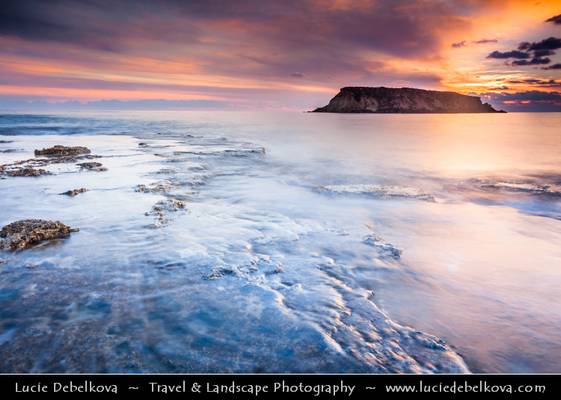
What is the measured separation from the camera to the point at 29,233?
19.6ft

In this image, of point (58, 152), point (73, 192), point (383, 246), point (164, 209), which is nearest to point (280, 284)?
point (383, 246)

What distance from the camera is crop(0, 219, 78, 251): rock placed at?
18.7 feet

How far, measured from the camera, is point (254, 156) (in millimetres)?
19812

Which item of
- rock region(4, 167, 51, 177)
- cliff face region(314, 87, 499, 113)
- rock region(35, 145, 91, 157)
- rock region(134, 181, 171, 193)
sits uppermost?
cliff face region(314, 87, 499, 113)

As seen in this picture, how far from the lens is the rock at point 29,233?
18.7ft

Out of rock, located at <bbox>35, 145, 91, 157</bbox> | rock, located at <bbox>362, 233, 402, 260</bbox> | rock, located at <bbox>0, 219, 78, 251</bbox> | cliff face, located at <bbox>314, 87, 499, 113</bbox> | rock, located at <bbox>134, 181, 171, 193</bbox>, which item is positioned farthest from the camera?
cliff face, located at <bbox>314, 87, 499, 113</bbox>

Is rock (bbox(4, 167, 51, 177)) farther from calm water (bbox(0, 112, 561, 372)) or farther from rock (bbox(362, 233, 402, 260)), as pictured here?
rock (bbox(362, 233, 402, 260))

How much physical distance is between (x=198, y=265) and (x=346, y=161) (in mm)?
14979

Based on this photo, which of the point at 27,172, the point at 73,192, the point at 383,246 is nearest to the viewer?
the point at 383,246

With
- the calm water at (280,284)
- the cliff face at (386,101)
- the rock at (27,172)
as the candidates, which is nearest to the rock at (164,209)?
the calm water at (280,284)

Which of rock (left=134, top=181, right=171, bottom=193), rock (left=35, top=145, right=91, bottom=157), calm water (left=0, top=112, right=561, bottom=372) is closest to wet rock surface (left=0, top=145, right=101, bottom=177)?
rock (left=35, top=145, right=91, bottom=157)

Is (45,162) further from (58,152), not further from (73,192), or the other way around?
(73,192)
